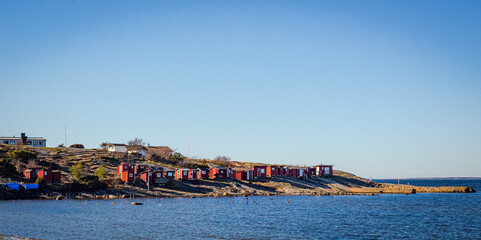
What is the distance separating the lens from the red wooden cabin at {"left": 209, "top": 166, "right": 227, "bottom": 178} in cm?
12325

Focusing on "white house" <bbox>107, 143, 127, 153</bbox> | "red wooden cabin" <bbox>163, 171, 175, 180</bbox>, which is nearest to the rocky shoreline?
"red wooden cabin" <bbox>163, 171, 175, 180</bbox>

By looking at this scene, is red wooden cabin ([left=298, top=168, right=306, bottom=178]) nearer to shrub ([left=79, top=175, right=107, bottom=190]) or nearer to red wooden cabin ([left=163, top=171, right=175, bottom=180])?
red wooden cabin ([left=163, top=171, right=175, bottom=180])

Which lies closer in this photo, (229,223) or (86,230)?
(86,230)

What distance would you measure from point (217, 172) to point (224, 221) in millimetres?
57635

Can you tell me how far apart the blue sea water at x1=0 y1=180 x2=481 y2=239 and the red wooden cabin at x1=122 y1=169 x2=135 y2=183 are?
1383 centimetres

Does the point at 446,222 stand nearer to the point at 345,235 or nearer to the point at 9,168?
the point at 345,235

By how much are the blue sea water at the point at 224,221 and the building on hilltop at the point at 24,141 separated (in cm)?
8141

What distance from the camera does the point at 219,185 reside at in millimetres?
117938

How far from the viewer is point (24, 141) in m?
159

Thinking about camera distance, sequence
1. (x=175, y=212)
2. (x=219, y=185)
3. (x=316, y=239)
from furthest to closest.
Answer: (x=219, y=185) → (x=175, y=212) → (x=316, y=239)

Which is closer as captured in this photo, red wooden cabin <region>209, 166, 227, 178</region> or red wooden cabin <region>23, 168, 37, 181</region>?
red wooden cabin <region>23, 168, 37, 181</region>

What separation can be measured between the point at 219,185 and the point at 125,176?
81.4 feet

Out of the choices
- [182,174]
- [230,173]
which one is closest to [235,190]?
[230,173]

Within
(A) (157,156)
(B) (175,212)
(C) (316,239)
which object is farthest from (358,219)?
(A) (157,156)
